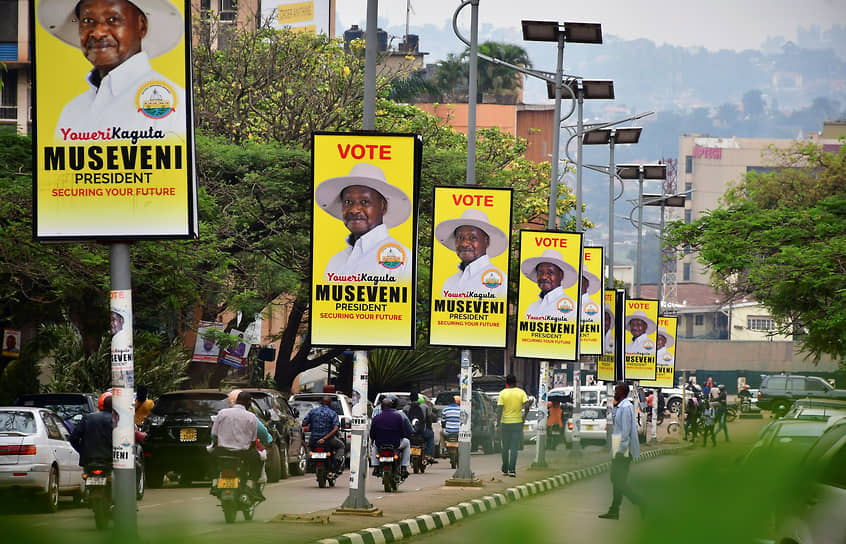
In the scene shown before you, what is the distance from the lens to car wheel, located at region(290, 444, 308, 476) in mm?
27125

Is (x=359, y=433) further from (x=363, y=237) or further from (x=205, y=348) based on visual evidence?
(x=205, y=348)

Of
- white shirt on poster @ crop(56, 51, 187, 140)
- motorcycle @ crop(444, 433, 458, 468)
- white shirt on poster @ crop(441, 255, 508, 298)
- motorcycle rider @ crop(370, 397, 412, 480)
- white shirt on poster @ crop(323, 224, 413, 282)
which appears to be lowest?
motorcycle @ crop(444, 433, 458, 468)

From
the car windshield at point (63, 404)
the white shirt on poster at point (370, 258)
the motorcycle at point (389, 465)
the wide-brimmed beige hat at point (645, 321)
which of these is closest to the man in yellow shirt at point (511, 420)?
the motorcycle at point (389, 465)

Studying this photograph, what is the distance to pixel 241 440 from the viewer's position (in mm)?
16125

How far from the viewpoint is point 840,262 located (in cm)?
3394

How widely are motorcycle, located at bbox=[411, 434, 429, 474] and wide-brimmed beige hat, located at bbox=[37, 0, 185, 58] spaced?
19.3 m

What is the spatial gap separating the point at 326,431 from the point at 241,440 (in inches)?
281

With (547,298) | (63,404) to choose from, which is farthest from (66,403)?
(547,298)

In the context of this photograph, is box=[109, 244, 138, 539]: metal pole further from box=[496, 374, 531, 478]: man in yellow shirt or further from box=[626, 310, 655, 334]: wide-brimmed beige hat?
box=[626, 310, 655, 334]: wide-brimmed beige hat

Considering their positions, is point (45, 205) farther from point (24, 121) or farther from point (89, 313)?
point (24, 121)

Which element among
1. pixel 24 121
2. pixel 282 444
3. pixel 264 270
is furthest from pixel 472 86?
pixel 24 121

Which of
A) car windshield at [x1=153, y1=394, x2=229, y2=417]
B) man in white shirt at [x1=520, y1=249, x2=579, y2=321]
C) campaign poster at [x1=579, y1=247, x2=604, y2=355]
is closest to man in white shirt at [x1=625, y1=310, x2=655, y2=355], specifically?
campaign poster at [x1=579, y1=247, x2=604, y2=355]

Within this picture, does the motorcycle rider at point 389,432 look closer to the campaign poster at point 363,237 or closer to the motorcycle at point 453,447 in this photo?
the campaign poster at point 363,237

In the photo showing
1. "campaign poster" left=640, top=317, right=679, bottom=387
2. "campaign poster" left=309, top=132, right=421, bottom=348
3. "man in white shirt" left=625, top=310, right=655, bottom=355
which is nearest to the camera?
"campaign poster" left=309, top=132, right=421, bottom=348
